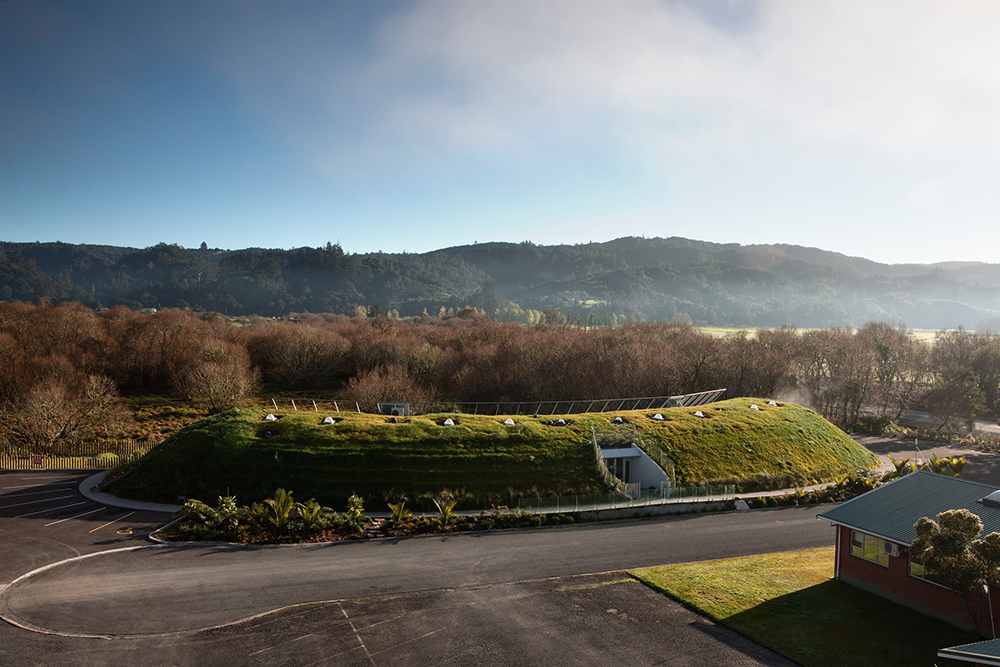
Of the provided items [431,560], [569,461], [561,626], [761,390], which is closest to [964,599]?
[561,626]

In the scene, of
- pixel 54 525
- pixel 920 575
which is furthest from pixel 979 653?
pixel 54 525

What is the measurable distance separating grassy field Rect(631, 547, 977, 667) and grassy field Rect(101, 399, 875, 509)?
12.0 meters

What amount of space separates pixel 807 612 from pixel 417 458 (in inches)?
870

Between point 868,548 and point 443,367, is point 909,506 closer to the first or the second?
point 868,548

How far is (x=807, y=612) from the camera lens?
20.2 meters

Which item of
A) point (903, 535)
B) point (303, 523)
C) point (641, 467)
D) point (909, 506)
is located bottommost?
point (303, 523)

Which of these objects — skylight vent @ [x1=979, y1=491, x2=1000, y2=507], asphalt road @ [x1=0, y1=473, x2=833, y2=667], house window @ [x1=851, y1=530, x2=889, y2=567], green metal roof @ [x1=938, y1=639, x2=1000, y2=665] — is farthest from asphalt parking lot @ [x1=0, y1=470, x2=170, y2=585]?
skylight vent @ [x1=979, y1=491, x2=1000, y2=507]

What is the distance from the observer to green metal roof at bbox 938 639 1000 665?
12.4 metres

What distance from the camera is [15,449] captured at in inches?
1786

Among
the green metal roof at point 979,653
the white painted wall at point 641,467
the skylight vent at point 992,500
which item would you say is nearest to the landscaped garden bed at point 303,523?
the white painted wall at point 641,467

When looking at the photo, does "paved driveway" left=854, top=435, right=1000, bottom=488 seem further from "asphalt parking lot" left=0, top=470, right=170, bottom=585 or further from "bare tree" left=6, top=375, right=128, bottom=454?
"bare tree" left=6, top=375, right=128, bottom=454

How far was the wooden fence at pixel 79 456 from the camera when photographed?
1570 inches

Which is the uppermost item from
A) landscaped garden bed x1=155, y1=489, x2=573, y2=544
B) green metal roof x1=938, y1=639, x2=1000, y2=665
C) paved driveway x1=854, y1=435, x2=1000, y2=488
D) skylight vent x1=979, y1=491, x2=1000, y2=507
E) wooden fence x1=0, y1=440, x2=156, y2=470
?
skylight vent x1=979, y1=491, x2=1000, y2=507

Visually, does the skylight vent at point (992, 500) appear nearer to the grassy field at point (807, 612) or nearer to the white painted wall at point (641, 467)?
the grassy field at point (807, 612)
